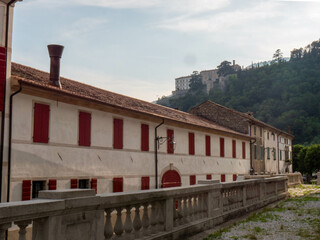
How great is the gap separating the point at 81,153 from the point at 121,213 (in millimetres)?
9501

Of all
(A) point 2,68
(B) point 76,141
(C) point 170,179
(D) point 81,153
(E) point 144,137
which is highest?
(A) point 2,68

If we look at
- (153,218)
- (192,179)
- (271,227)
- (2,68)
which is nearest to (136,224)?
(153,218)

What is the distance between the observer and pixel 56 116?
13453mm

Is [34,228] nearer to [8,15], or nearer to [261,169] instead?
[8,15]

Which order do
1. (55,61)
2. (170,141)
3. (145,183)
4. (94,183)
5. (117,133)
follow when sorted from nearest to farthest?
1. (94,183)
2. (55,61)
3. (117,133)
4. (145,183)
5. (170,141)

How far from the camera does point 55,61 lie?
51.5 ft

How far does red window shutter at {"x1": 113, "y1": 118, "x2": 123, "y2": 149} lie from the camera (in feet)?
54.0

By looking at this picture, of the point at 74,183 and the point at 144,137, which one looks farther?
the point at 144,137

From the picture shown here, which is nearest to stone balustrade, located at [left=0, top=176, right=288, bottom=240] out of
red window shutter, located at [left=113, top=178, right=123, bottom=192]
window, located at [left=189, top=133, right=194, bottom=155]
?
red window shutter, located at [left=113, top=178, right=123, bottom=192]

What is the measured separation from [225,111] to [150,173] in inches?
768

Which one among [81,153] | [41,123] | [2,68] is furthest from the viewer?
[81,153]

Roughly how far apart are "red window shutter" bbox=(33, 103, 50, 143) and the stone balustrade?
6933mm

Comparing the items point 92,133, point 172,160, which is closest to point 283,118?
point 172,160

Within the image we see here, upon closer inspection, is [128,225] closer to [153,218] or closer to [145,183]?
[153,218]
